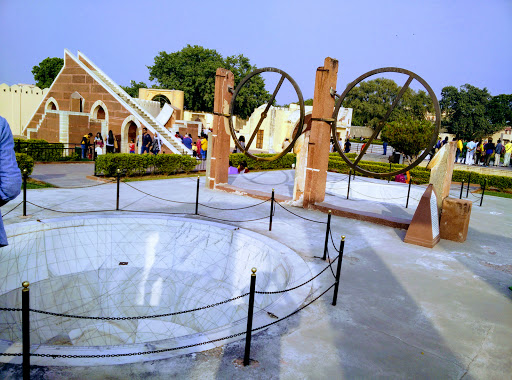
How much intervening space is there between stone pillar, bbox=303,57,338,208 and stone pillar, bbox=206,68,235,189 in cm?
293

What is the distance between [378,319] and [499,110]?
59.1 m

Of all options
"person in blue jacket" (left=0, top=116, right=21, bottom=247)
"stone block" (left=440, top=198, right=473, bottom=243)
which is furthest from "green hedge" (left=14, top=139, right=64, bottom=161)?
"stone block" (left=440, top=198, right=473, bottom=243)

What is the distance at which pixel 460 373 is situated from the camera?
398 cm

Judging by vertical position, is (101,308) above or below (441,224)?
below

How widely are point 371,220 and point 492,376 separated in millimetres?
6051

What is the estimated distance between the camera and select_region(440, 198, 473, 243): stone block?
869 cm

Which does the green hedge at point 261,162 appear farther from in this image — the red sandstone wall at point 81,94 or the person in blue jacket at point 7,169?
the person in blue jacket at point 7,169

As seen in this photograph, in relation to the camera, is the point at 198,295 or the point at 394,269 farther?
the point at 198,295

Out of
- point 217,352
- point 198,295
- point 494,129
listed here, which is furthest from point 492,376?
point 494,129

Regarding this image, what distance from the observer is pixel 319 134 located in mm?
10508

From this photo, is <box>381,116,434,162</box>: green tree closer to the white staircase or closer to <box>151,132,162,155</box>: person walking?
the white staircase

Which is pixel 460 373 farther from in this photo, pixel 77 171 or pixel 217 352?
pixel 77 171

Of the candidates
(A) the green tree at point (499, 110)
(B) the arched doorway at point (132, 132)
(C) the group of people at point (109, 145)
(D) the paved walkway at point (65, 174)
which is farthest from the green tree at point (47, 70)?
(A) the green tree at point (499, 110)

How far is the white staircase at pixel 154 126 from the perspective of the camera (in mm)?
20609
